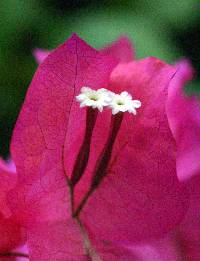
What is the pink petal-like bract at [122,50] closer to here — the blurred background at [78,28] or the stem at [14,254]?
the stem at [14,254]

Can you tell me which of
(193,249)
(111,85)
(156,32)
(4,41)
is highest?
(156,32)

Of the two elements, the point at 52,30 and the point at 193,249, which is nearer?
the point at 193,249

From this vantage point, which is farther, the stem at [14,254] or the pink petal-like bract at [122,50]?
the pink petal-like bract at [122,50]

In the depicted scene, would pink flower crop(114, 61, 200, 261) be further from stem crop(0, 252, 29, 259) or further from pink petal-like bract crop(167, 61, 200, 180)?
stem crop(0, 252, 29, 259)

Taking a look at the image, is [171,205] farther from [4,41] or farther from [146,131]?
[4,41]

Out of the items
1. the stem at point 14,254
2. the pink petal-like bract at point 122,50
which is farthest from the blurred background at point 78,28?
the stem at point 14,254

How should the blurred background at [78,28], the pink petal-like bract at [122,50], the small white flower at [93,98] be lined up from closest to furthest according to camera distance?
the small white flower at [93,98], the pink petal-like bract at [122,50], the blurred background at [78,28]

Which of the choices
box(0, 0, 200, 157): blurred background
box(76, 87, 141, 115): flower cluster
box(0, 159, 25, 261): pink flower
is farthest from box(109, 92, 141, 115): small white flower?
box(0, 0, 200, 157): blurred background

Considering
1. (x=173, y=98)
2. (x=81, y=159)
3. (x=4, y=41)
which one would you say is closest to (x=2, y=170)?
(x=81, y=159)
